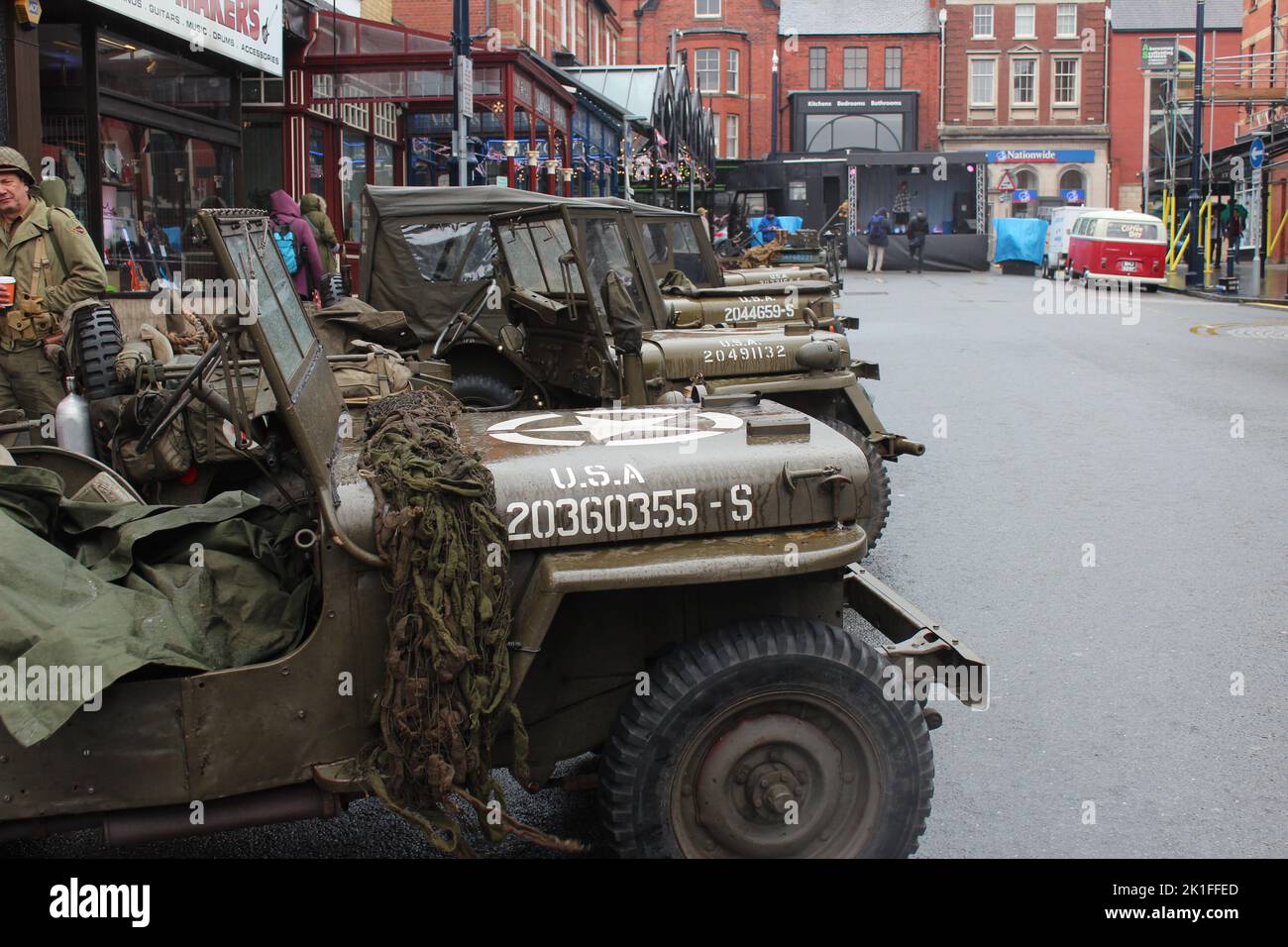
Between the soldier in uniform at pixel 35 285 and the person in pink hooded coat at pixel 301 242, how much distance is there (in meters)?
5.90

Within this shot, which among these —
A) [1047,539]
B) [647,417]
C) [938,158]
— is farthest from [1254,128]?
[647,417]

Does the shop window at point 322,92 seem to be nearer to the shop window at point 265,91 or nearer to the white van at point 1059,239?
the shop window at point 265,91

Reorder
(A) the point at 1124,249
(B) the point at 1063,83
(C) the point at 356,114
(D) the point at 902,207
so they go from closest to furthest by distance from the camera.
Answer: (C) the point at 356,114 → (A) the point at 1124,249 → (D) the point at 902,207 → (B) the point at 1063,83

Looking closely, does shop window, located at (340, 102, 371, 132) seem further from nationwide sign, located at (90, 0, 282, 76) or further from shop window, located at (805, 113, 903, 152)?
shop window, located at (805, 113, 903, 152)

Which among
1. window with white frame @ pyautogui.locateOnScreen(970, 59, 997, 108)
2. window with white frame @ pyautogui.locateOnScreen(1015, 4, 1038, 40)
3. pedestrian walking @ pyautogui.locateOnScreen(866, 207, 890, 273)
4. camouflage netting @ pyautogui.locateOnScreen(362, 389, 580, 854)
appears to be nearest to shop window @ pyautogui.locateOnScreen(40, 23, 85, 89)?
camouflage netting @ pyautogui.locateOnScreen(362, 389, 580, 854)

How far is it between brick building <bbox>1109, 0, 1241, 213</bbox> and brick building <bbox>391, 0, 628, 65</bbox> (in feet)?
80.7

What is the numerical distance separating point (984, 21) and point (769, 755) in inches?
2578

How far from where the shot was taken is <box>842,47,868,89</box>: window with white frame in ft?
210

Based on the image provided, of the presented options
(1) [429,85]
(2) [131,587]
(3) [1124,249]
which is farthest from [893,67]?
(2) [131,587]

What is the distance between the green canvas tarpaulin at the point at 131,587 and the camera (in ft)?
9.37

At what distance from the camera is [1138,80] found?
61.1 meters

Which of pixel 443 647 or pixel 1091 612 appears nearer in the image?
pixel 443 647

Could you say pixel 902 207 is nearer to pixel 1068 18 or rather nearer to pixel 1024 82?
pixel 1024 82

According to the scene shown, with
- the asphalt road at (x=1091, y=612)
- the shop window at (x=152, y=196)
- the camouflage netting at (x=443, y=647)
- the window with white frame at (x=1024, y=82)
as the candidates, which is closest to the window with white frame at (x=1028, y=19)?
the window with white frame at (x=1024, y=82)
